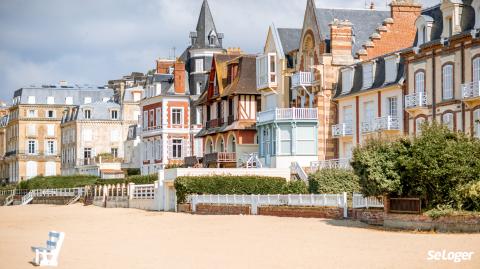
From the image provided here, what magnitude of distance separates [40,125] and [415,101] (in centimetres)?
7930

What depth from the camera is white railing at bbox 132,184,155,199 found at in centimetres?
5822

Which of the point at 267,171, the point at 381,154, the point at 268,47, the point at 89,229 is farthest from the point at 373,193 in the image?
the point at 268,47

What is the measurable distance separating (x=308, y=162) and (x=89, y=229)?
19.8 metres

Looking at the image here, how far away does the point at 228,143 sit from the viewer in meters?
68.4

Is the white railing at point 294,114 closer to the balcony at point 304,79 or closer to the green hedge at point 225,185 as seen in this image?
the balcony at point 304,79

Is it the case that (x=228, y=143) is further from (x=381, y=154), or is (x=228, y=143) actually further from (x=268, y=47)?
(x=381, y=154)

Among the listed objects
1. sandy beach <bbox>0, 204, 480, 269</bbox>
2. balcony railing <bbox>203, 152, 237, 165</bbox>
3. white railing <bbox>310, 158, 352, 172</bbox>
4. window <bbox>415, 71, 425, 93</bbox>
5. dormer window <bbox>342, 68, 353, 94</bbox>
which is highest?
dormer window <bbox>342, 68, 353, 94</bbox>

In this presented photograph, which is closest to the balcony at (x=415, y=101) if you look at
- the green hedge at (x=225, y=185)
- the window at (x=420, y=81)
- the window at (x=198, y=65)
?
the window at (x=420, y=81)

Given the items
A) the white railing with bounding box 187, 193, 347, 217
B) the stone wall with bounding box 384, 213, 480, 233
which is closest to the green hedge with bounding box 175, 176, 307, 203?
the white railing with bounding box 187, 193, 347, 217

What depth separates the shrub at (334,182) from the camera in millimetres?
48000

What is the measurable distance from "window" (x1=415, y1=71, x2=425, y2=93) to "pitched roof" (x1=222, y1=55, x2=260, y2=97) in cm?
1979

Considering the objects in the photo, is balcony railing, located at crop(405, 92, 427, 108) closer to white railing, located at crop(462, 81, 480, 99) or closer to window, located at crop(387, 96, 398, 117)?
window, located at crop(387, 96, 398, 117)

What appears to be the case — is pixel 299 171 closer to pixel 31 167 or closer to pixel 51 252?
pixel 51 252

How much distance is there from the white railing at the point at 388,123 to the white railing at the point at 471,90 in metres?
6.96
